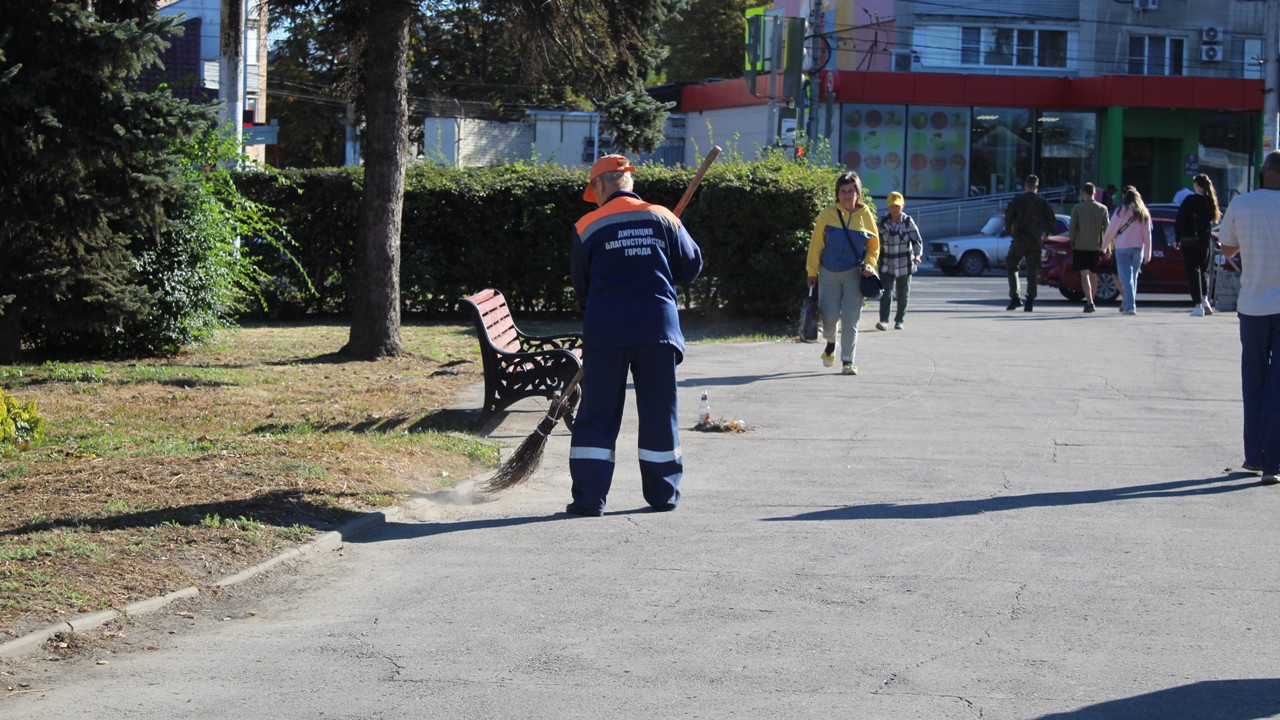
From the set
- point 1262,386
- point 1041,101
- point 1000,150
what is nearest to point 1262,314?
point 1262,386

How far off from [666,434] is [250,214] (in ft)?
32.4

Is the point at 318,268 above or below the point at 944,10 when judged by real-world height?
below

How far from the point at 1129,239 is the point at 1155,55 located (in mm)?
33105

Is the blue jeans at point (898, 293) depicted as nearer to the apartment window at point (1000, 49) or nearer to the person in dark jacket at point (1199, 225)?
the person in dark jacket at point (1199, 225)

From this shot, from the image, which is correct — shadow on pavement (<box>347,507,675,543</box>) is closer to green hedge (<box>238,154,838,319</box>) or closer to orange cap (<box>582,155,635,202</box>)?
orange cap (<box>582,155,635,202</box>)

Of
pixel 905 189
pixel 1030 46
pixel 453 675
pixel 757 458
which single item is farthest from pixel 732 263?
pixel 1030 46

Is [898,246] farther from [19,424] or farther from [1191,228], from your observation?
[19,424]

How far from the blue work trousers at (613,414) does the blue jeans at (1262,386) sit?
3.65m

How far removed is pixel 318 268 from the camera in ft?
61.2

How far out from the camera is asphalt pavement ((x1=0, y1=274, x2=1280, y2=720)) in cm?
479

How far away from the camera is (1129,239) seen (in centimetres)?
1961

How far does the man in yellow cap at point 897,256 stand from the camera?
56.8ft

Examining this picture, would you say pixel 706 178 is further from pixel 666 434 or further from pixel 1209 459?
pixel 666 434

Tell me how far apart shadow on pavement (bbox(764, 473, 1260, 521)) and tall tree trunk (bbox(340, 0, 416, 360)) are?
7.63 metres
